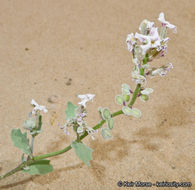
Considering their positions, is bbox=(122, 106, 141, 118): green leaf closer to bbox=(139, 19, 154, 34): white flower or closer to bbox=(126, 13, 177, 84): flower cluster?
bbox=(126, 13, 177, 84): flower cluster

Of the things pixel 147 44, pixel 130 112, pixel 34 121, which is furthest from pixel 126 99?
pixel 34 121

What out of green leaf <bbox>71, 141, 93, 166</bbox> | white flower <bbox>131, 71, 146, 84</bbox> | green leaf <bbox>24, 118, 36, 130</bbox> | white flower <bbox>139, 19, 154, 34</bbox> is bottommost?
green leaf <bbox>71, 141, 93, 166</bbox>

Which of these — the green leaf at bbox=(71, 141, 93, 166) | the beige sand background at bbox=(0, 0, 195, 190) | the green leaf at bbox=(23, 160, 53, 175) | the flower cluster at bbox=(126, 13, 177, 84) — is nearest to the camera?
the flower cluster at bbox=(126, 13, 177, 84)

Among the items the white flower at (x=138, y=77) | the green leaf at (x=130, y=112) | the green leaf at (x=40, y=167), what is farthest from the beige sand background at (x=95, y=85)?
the white flower at (x=138, y=77)

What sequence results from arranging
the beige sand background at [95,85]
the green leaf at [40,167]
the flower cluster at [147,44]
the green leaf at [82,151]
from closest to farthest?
the flower cluster at [147,44]
the green leaf at [82,151]
the green leaf at [40,167]
the beige sand background at [95,85]

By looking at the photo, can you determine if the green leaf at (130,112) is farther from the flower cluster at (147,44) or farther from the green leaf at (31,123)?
the green leaf at (31,123)

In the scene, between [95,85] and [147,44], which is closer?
[147,44]

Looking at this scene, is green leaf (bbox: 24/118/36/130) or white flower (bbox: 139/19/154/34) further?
green leaf (bbox: 24/118/36/130)

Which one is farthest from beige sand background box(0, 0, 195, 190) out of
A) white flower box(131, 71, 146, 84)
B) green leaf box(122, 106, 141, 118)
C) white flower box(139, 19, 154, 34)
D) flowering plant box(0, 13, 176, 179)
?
white flower box(139, 19, 154, 34)

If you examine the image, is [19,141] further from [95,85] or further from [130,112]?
[95,85]

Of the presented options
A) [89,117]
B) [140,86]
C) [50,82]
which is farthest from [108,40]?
[140,86]
